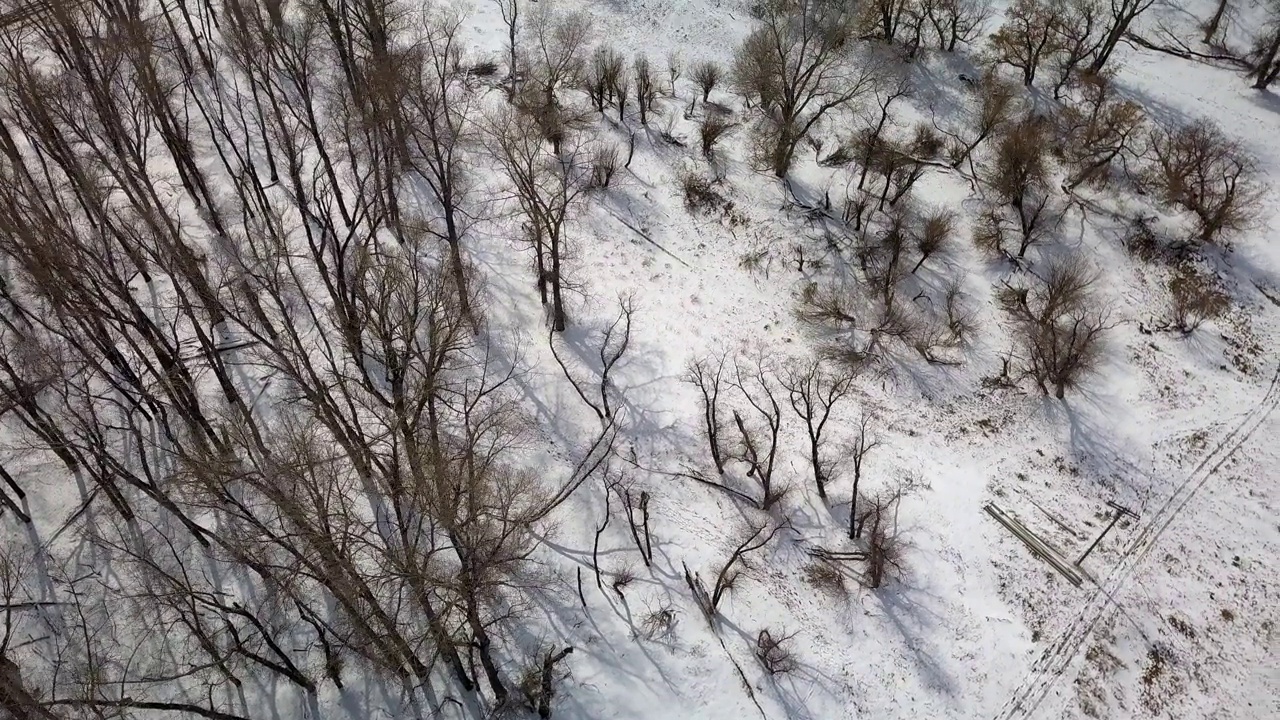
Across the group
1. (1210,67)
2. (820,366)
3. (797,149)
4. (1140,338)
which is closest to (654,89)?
(797,149)

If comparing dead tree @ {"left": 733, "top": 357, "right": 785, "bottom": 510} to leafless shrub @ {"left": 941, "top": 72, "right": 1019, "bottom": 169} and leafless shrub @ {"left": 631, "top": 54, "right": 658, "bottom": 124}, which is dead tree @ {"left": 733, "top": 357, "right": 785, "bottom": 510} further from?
leafless shrub @ {"left": 941, "top": 72, "right": 1019, "bottom": 169}

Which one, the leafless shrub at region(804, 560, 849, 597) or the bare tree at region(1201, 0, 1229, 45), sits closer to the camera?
the leafless shrub at region(804, 560, 849, 597)

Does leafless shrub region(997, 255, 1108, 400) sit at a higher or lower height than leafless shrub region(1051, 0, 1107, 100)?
lower

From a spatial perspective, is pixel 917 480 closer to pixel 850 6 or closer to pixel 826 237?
pixel 826 237

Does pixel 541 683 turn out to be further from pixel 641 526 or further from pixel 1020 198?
pixel 1020 198

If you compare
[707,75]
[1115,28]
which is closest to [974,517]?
[707,75]

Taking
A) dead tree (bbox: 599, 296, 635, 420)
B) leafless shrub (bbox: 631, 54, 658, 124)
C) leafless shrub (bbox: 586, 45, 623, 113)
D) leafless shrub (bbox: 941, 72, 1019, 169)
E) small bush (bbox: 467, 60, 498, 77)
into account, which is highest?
small bush (bbox: 467, 60, 498, 77)

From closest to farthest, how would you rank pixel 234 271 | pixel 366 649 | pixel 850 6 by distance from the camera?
1. pixel 366 649
2. pixel 234 271
3. pixel 850 6

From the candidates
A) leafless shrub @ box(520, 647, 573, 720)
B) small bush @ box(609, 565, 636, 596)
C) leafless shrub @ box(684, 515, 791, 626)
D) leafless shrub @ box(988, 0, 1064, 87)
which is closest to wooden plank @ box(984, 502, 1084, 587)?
A: leafless shrub @ box(684, 515, 791, 626)
